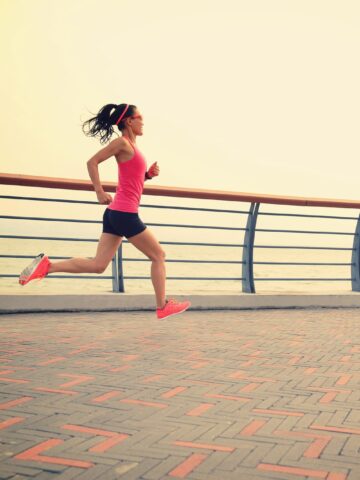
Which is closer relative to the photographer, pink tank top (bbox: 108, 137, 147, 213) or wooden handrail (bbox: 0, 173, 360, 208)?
pink tank top (bbox: 108, 137, 147, 213)

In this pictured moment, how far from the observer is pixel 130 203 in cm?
589

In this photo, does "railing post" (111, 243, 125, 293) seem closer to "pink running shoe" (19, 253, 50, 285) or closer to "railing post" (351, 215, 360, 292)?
"pink running shoe" (19, 253, 50, 285)

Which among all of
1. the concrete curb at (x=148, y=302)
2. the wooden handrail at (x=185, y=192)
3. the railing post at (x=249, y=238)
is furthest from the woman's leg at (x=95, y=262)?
the railing post at (x=249, y=238)

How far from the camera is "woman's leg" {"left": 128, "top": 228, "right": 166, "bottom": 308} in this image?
19.6 feet

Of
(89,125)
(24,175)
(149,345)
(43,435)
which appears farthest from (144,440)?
(24,175)

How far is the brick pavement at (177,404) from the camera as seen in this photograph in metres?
2.59

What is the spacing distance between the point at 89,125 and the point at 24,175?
1389mm

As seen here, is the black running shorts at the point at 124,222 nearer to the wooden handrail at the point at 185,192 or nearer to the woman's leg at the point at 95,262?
the woman's leg at the point at 95,262

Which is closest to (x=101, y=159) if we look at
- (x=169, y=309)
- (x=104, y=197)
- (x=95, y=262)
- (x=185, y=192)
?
(x=104, y=197)

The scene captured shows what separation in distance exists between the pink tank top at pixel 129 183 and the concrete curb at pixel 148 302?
2.12m

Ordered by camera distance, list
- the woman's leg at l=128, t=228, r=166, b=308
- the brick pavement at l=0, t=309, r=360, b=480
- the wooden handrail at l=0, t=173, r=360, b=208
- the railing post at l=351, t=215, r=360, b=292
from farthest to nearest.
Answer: the railing post at l=351, t=215, r=360, b=292 < the wooden handrail at l=0, t=173, r=360, b=208 < the woman's leg at l=128, t=228, r=166, b=308 < the brick pavement at l=0, t=309, r=360, b=480

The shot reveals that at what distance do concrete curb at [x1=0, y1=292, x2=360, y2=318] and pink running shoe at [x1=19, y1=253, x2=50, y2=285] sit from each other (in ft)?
4.77

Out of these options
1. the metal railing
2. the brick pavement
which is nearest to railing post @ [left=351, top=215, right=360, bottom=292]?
the metal railing

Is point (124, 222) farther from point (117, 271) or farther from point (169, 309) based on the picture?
point (117, 271)
